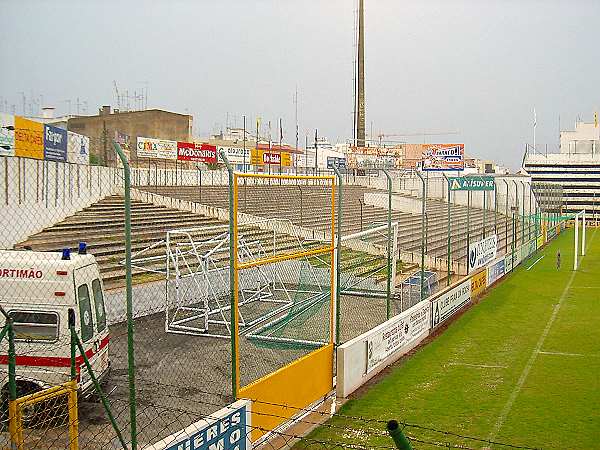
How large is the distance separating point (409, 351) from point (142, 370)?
5.60 m

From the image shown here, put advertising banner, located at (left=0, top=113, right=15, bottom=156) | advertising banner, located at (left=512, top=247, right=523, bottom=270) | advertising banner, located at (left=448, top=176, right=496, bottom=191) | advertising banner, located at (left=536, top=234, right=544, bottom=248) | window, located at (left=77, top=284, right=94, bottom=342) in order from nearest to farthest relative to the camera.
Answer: window, located at (left=77, top=284, right=94, bottom=342), advertising banner, located at (left=0, top=113, right=15, bottom=156), advertising banner, located at (left=448, top=176, right=496, bottom=191), advertising banner, located at (left=512, top=247, right=523, bottom=270), advertising banner, located at (left=536, top=234, right=544, bottom=248)

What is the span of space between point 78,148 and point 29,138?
10.6ft

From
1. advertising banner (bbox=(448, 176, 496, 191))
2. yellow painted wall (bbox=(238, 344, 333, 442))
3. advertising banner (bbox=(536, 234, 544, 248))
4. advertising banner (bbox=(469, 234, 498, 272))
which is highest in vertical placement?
advertising banner (bbox=(448, 176, 496, 191))

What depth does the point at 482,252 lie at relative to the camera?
20078 mm

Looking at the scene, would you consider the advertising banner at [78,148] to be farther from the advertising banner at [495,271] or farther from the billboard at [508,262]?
the billboard at [508,262]

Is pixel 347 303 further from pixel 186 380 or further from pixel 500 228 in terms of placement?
pixel 500 228

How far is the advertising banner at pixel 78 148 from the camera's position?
657 inches

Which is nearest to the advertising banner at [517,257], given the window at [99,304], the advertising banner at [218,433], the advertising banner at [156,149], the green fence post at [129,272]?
the window at [99,304]

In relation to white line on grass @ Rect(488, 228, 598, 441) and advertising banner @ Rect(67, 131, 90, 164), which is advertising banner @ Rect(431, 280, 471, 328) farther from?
advertising banner @ Rect(67, 131, 90, 164)

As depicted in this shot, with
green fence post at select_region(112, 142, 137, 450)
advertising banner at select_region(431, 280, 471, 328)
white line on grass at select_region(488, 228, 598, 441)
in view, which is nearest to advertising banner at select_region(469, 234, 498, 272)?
advertising banner at select_region(431, 280, 471, 328)

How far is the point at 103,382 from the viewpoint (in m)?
8.62

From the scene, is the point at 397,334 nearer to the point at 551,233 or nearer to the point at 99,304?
the point at 99,304

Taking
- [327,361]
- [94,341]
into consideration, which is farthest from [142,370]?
[327,361]

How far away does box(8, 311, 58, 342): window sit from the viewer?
783 cm
